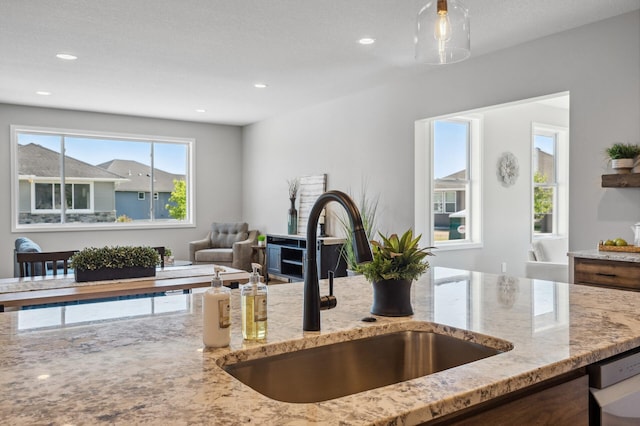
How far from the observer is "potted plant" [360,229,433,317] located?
1449 mm

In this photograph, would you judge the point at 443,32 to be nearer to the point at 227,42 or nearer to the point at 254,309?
the point at 254,309

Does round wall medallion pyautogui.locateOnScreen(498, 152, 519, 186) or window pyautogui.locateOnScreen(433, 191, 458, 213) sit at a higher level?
round wall medallion pyautogui.locateOnScreen(498, 152, 519, 186)

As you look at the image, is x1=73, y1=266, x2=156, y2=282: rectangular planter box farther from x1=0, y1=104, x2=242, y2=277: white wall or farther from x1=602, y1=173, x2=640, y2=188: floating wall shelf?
x1=0, y1=104, x2=242, y2=277: white wall

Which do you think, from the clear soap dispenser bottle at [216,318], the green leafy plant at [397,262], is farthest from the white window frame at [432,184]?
the clear soap dispenser bottle at [216,318]

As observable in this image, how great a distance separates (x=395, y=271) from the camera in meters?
1.45

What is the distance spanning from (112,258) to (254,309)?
8.61 ft

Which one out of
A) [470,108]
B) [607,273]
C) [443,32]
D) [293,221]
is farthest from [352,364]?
[293,221]

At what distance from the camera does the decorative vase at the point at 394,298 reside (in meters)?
1.47

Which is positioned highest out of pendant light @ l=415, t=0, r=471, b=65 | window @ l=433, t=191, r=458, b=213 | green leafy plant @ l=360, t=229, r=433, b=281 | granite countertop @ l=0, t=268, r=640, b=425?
pendant light @ l=415, t=0, r=471, b=65

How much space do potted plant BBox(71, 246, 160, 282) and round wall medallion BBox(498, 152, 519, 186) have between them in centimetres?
462

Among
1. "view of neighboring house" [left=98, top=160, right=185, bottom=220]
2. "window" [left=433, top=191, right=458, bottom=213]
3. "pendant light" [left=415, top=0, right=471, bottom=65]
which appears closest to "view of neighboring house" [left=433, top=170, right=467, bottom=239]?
"window" [left=433, top=191, right=458, bottom=213]

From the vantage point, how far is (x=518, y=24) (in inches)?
156

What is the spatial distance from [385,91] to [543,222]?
3.05 metres

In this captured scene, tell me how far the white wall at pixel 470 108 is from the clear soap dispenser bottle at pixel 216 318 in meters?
3.63
